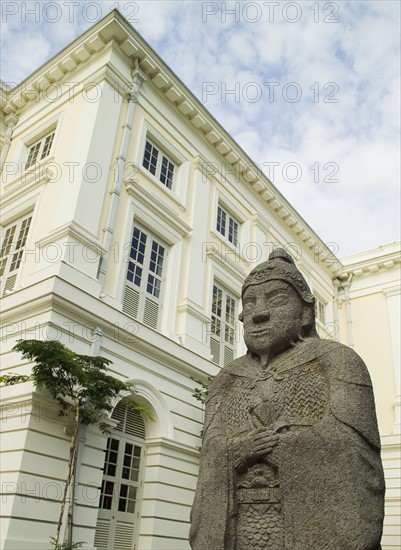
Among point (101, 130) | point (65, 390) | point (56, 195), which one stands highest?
point (101, 130)

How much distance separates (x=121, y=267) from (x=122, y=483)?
15.4 ft

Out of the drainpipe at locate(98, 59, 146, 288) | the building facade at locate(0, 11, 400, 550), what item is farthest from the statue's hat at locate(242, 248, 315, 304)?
the drainpipe at locate(98, 59, 146, 288)

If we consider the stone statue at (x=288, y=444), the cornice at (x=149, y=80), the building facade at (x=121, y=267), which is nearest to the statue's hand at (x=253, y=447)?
the stone statue at (x=288, y=444)

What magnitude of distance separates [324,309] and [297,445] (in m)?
20.8

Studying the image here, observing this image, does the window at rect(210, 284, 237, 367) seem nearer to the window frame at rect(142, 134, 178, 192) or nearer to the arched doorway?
the window frame at rect(142, 134, 178, 192)

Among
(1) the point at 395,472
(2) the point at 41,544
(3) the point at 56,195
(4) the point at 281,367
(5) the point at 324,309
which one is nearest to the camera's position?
(4) the point at 281,367

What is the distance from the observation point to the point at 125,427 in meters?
11.4

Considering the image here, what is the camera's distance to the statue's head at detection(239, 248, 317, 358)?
12.2ft

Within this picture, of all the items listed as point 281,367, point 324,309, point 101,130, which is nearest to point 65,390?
point 281,367

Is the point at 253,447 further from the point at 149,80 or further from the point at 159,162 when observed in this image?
the point at 149,80

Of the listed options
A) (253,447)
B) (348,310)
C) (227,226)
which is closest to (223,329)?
(227,226)

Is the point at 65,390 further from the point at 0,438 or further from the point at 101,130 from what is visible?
the point at 101,130

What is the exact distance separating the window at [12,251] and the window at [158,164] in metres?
3.66

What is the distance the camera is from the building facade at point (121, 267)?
9.48 m
